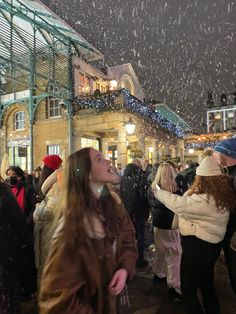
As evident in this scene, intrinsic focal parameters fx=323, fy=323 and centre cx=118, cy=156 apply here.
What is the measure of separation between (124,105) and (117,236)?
578 inches

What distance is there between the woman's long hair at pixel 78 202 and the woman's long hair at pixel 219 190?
47.8 inches

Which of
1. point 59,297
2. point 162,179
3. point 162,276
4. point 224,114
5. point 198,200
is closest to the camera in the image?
point 59,297

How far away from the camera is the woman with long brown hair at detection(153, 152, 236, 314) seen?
3129mm

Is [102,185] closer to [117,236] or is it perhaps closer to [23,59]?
[117,236]

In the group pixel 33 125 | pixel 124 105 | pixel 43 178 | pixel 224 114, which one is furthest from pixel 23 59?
pixel 224 114

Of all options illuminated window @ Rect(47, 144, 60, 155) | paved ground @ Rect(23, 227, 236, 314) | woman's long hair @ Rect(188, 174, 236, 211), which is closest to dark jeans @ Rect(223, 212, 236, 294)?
woman's long hair @ Rect(188, 174, 236, 211)

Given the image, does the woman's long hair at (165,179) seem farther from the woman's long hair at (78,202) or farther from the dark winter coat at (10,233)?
the woman's long hair at (78,202)

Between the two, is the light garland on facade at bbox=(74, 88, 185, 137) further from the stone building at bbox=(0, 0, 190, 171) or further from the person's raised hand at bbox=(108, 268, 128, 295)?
the person's raised hand at bbox=(108, 268, 128, 295)

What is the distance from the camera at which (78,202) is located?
211 cm

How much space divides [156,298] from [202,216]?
2.19 meters

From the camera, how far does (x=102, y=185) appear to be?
229cm

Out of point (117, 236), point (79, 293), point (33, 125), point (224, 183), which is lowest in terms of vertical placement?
point (79, 293)

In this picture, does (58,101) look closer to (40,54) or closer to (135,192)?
(40,54)

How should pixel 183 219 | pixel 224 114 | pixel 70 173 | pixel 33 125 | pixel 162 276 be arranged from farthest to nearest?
pixel 224 114 → pixel 33 125 → pixel 162 276 → pixel 183 219 → pixel 70 173
